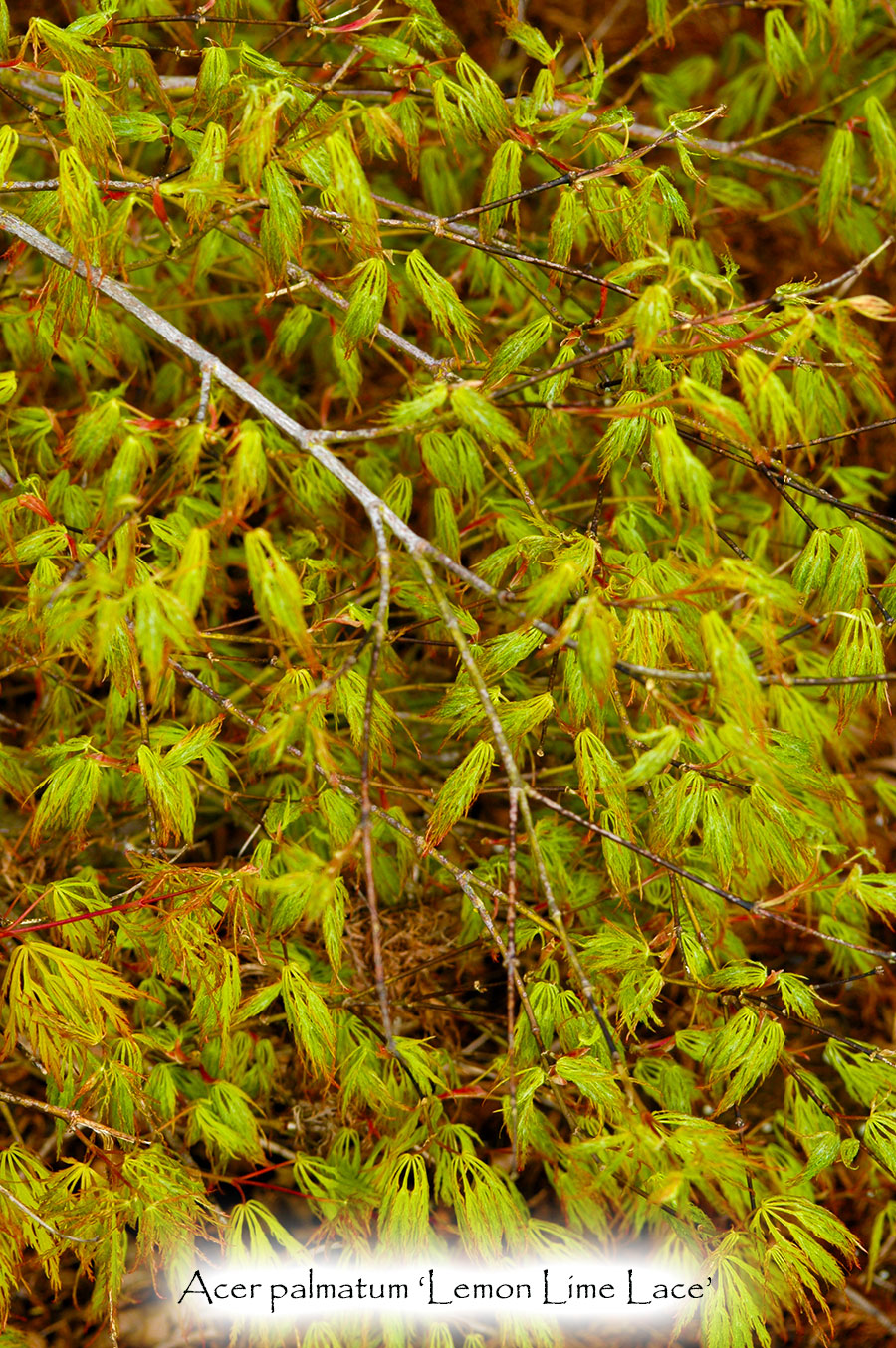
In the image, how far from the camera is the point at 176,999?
1789 mm

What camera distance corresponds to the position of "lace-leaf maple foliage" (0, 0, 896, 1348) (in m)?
1.06

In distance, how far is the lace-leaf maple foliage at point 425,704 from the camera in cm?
106

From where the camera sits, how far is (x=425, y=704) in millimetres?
2057

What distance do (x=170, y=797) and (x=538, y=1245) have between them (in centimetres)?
87

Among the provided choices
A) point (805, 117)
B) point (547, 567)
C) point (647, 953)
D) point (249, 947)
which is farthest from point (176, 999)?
point (805, 117)

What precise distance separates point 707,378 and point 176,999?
4.87ft

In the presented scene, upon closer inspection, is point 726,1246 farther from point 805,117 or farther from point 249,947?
point 805,117

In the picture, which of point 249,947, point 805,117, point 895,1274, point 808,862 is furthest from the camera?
point 895,1274

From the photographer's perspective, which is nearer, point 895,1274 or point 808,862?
point 808,862

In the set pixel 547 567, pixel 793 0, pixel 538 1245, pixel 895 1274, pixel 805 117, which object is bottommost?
pixel 895 1274

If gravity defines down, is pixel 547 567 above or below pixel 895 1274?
above

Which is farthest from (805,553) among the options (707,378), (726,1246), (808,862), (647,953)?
(726,1246)

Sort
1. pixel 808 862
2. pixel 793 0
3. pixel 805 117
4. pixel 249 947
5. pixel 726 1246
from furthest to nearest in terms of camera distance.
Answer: pixel 805 117
pixel 793 0
pixel 249 947
pixel 808 862
pixel 726 1246

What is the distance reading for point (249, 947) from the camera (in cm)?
142
